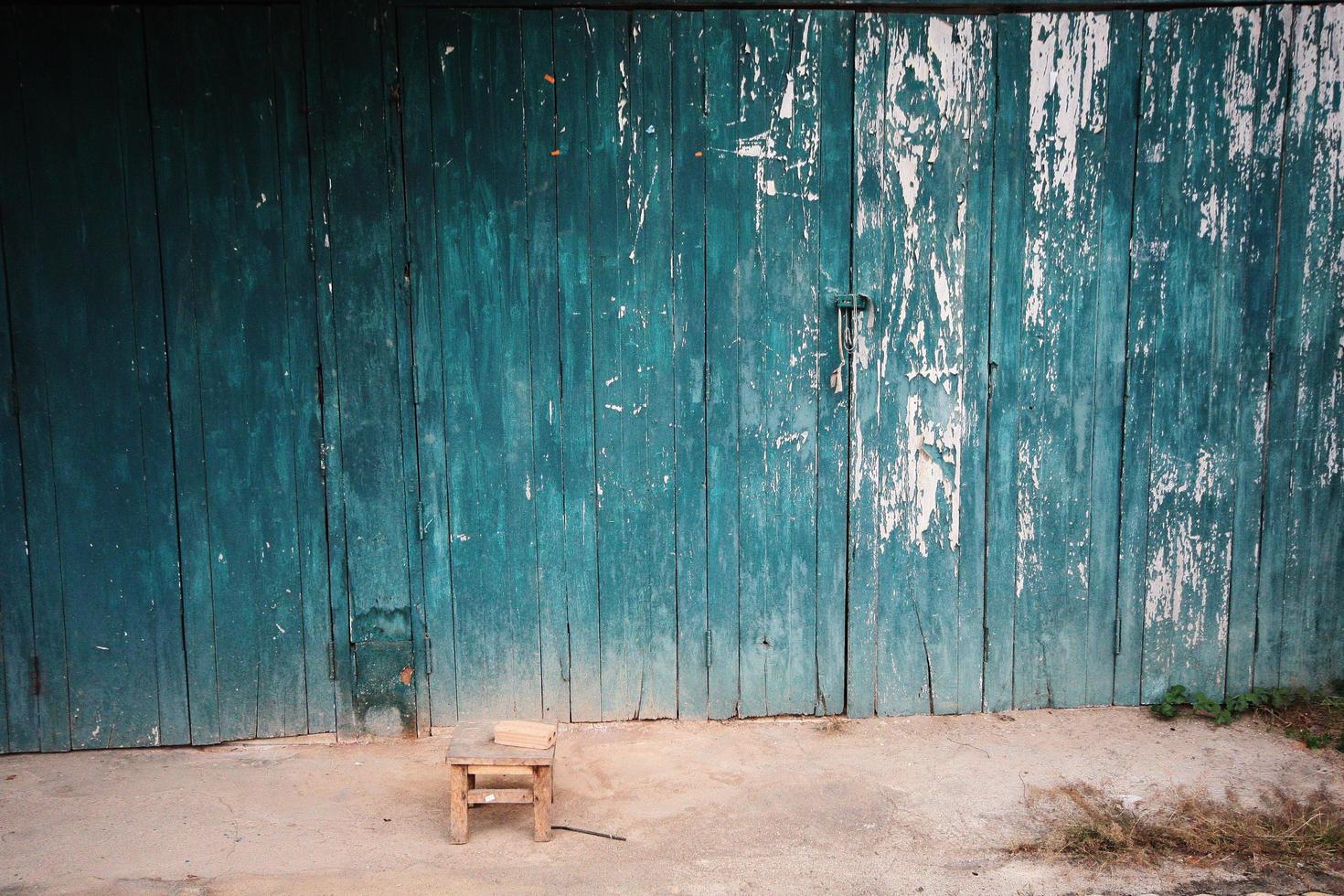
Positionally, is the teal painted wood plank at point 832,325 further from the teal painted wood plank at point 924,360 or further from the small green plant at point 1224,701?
the small green plant at point 1224,701

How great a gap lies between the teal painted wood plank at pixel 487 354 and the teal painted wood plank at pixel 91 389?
99cm

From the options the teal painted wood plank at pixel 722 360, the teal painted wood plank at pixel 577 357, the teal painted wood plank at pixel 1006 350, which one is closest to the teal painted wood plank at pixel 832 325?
the teal painted wood plank at pixel 722 360

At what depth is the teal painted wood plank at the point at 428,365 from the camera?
3.56 meters

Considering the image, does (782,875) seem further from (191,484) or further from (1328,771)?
(191,484)

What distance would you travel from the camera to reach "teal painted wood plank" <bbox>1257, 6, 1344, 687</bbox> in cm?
375

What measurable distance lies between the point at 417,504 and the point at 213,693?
3.24ft

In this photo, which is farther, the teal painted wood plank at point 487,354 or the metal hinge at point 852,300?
the metal hinge at point 852,300

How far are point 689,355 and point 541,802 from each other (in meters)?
1.58

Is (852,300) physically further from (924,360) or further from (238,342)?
(238,342)

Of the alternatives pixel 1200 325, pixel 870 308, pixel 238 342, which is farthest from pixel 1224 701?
pixel 238 342

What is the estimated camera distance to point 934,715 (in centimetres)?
396

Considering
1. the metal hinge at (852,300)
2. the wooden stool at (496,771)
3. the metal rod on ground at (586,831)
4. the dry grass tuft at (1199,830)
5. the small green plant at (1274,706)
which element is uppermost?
the metal hinge at (852,300)

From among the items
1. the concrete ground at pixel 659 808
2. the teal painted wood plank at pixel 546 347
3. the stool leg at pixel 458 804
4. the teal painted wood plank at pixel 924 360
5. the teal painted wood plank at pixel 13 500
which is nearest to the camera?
the concrete ground at pixel 659 808

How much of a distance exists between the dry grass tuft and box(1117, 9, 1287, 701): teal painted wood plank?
2.39ft
